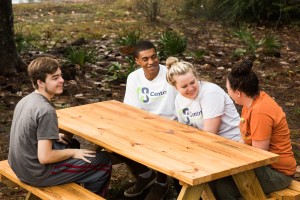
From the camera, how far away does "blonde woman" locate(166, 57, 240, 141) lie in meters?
4.92

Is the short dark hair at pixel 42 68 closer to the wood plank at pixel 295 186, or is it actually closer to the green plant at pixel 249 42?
the wood plank at pixel 295 186

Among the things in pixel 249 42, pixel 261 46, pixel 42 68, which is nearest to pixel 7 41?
pixel 249 42

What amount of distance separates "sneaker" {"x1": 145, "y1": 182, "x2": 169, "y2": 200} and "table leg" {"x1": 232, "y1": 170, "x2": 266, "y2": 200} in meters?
1.10

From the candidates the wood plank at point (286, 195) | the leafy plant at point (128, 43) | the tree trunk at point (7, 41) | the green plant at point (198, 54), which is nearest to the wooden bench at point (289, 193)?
the wood plank at point (286, 195)

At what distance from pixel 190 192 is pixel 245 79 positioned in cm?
104

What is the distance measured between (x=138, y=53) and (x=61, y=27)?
710 cm

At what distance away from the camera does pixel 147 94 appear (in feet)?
18.7

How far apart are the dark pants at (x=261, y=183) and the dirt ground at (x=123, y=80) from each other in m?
1.08

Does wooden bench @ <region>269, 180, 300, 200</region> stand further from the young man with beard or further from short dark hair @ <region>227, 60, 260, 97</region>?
the young man with beard

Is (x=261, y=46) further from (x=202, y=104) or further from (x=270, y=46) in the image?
(x=202, y=104)

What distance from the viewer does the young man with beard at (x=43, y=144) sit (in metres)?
4.29

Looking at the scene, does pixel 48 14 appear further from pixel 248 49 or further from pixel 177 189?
pixel 177 189

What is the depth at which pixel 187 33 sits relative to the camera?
39.9 feet

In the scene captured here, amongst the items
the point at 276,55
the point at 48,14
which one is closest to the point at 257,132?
the point at 276,55
